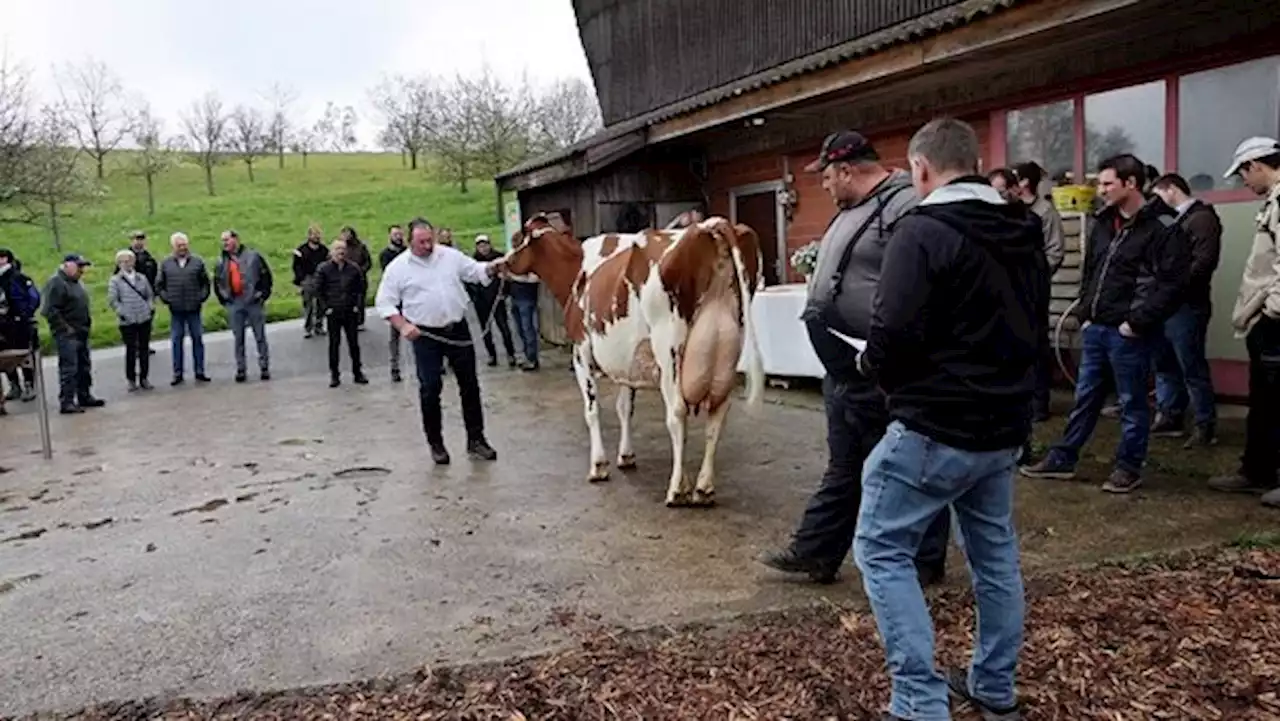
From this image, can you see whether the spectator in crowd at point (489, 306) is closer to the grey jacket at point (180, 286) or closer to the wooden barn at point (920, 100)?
the wooden barn at point (920, 100)

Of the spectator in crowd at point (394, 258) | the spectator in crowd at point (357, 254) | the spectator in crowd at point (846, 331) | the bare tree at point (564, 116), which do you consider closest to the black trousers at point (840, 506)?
the spectator in crowd at point (846, 331)

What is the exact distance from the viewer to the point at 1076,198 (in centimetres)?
797

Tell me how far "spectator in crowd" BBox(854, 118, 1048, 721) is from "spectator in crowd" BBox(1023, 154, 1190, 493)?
105 inches

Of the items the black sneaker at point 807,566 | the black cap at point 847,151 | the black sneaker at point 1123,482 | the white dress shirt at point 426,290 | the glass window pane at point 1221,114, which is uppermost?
the glass window pane at point 1221,114

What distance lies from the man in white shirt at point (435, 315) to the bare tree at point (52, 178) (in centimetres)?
1953

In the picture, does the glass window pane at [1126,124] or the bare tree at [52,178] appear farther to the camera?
the bare tree at [52,178]

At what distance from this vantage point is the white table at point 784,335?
948cm

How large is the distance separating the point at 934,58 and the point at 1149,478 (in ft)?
11.1

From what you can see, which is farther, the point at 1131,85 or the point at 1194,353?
the point at 1131,85

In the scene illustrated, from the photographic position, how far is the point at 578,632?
387cm

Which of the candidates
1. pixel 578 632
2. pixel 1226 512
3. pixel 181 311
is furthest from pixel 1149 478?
pixel 181 311

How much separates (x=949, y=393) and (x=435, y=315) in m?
5.05

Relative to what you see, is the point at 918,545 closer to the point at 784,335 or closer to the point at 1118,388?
the point at 1118,388

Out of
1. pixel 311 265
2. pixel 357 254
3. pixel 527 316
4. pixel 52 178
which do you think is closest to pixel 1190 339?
pixel 527 316
